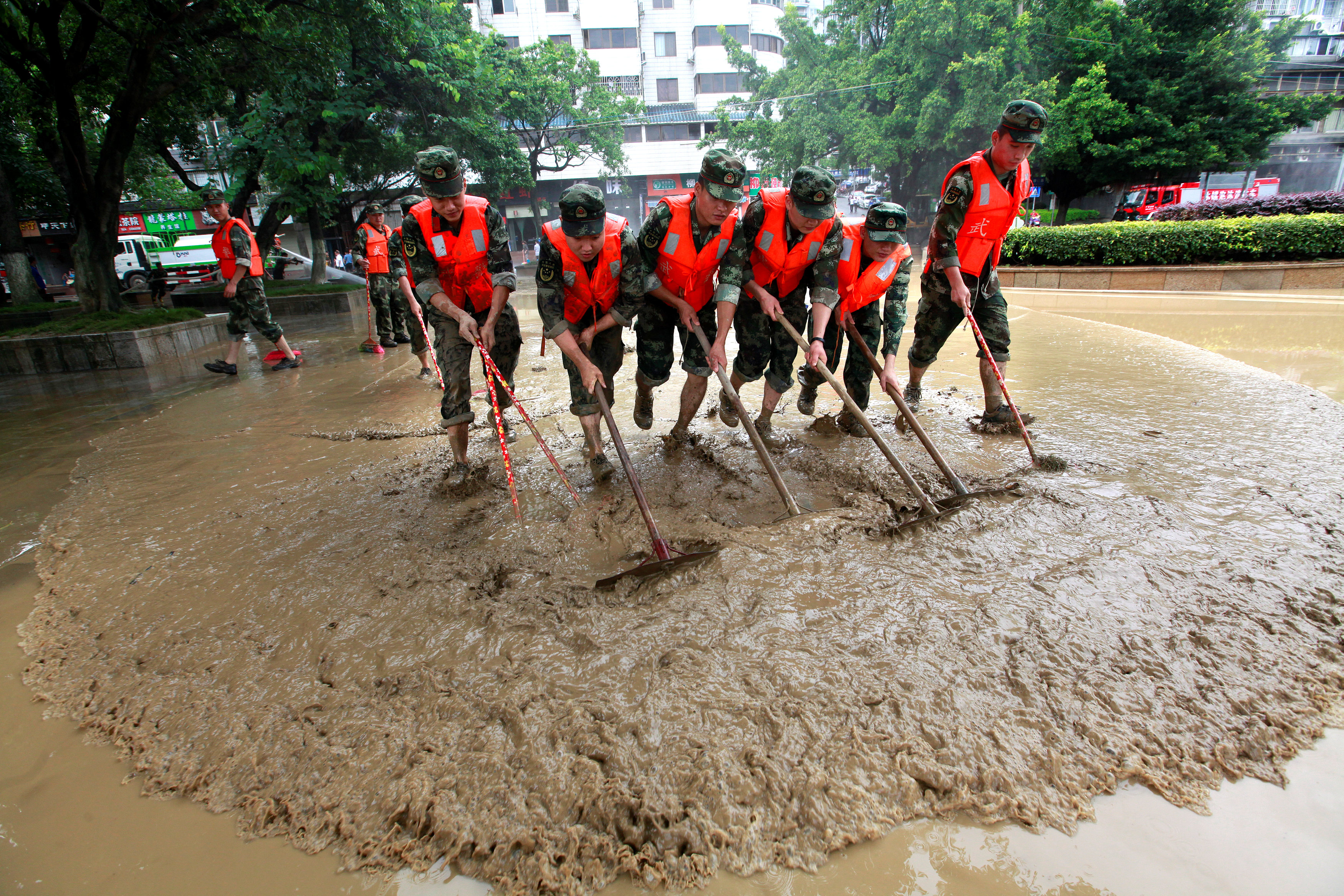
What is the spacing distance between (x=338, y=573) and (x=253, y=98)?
1602 cm

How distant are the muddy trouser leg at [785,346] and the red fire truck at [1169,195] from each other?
62.6 feet

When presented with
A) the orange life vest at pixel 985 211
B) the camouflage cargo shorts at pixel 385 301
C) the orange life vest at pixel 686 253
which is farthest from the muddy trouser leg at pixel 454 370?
the camouflage cargo shorts at pixel 385 301

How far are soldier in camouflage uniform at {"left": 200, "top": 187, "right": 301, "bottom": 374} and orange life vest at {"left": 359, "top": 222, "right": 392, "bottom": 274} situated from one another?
1.12 meters

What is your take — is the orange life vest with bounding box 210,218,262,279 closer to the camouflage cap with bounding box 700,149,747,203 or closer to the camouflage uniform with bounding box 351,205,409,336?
the camouflage uniform with bounding box 351,205,409,336

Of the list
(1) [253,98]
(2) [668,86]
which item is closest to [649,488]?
(1) [253,98]

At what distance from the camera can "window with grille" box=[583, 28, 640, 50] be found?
1272 inches

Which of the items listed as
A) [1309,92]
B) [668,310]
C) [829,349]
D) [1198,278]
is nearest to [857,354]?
[829,349]

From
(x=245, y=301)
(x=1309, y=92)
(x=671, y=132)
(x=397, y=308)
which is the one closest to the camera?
(x=245, y=301)

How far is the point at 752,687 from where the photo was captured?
205 cm

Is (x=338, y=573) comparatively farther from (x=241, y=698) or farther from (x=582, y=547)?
(x=582, y=547)

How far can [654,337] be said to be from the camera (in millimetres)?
4012

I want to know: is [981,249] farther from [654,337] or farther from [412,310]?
[412,310]

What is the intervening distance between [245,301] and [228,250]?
0.55 metres

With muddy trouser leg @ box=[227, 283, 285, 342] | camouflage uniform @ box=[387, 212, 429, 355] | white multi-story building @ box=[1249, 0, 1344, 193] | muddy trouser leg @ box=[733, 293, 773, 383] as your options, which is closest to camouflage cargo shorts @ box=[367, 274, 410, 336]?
camouflage uniform @ box=[387, 212, 429, 355]
